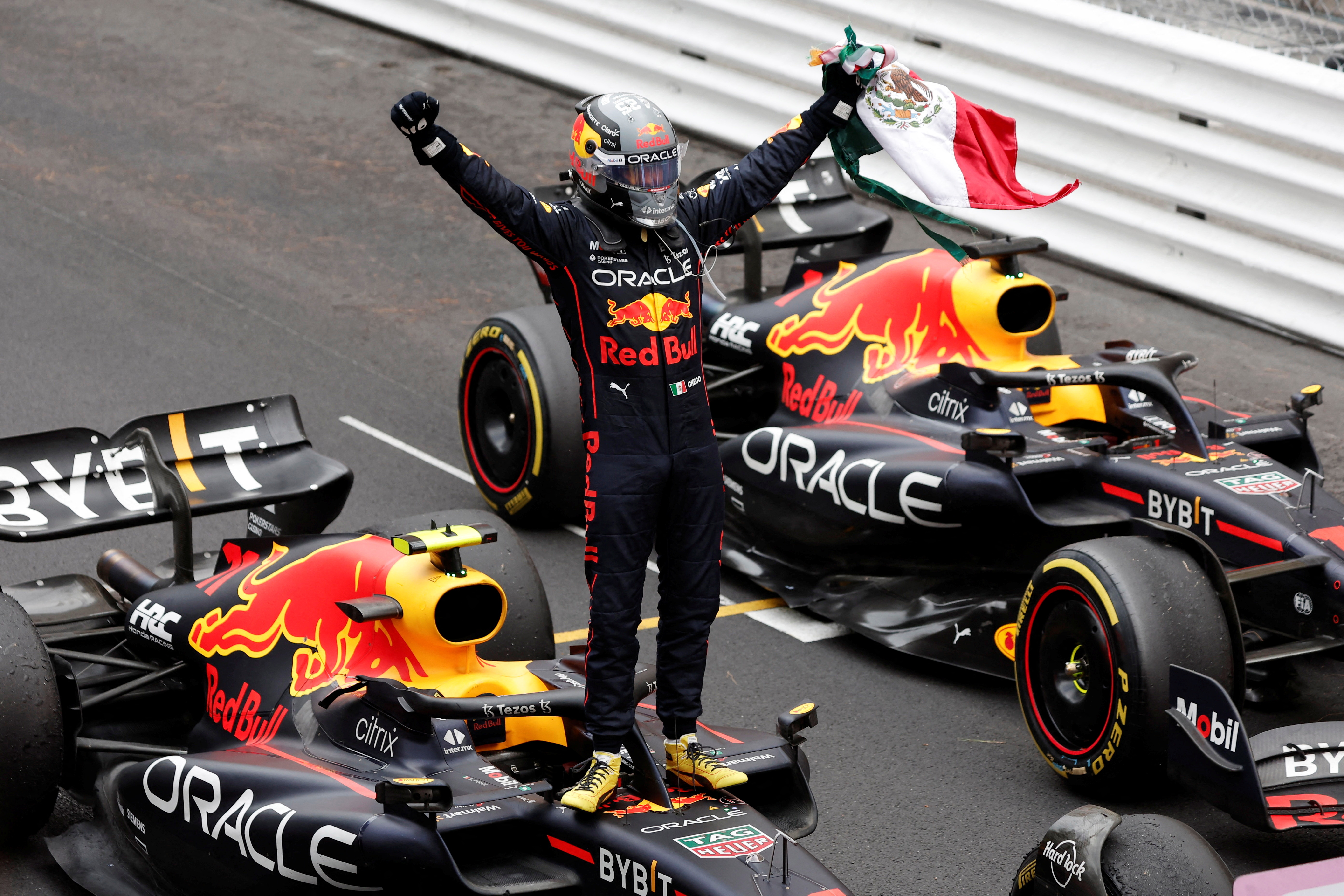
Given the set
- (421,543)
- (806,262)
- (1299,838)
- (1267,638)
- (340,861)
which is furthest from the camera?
(806,262)

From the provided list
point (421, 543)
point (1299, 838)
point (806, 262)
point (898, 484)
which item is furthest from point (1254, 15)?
point (421, 543)

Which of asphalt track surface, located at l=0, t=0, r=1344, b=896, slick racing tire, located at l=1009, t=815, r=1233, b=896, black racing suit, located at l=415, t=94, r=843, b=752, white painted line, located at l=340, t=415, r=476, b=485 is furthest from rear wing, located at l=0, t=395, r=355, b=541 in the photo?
slick racing tire, located at l=1009, t=815, r=1233, b=896

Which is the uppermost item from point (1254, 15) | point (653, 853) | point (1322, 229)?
point (1254, 15)

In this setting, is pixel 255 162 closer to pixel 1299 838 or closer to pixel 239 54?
pixel 239 54

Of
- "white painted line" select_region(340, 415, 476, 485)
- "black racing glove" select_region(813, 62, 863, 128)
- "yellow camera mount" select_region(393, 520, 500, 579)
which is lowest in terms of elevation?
"white painted line" select_region(340, 415, 476, 485)

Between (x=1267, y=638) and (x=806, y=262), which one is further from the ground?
(x=806, y=262)

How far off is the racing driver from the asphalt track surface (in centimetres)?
132

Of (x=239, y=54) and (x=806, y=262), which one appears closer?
(x=806, y=262)

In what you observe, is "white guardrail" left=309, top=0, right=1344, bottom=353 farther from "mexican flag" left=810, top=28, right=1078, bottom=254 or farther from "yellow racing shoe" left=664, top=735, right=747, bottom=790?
"yellow racing shoe" left=664, top=735, right=747, bottom=790

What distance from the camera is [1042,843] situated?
459 centimetres

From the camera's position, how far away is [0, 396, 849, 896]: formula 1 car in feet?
16.4

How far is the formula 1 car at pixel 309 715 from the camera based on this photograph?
5.00 metres

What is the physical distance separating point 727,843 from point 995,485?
9.52 feet

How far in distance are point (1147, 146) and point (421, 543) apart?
25.3 feet
